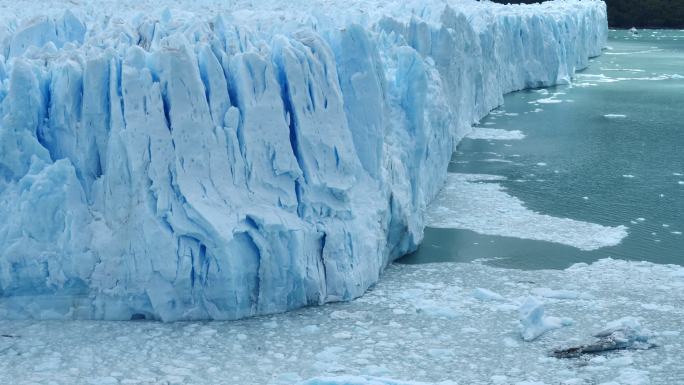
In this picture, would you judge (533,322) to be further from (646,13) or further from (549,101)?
(646,13)

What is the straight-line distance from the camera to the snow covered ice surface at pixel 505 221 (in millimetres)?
5805

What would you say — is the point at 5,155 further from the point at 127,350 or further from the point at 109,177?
the point at 127,350

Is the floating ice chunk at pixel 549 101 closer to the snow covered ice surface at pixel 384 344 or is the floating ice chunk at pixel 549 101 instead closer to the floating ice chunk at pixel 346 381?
the snow covered ice surface at pixel 384 344

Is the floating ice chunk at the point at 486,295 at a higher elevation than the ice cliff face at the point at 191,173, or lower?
lower

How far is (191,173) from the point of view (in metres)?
4.27

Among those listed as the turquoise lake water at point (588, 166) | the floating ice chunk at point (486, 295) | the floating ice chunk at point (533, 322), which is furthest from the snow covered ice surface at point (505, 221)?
the floating ice chunk at point (533, 322)

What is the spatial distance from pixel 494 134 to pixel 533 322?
6196 millimetres

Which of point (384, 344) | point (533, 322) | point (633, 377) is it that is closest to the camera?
point (633, 377)

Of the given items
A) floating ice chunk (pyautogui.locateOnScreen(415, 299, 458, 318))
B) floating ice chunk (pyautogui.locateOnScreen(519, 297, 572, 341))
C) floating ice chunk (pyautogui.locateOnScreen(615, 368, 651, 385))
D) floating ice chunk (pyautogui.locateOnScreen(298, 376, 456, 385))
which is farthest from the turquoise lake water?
floating ice chunk (pyautogui.locateOnScreen(298, 376, 456, 385))

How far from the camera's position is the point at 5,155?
13.9ft

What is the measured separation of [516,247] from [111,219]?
2.69 meters

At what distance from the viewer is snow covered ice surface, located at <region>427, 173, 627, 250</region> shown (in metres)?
5.80

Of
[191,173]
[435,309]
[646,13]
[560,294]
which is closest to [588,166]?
[560,294]

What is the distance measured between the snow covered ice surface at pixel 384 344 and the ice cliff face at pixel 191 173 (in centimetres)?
18
